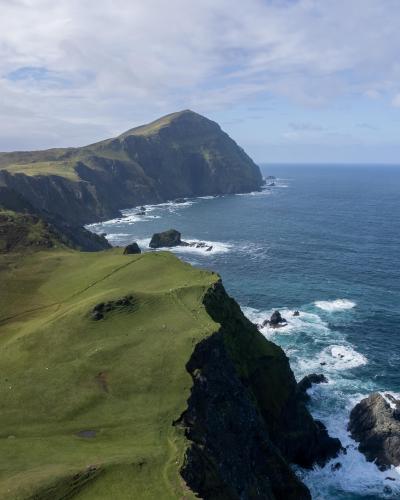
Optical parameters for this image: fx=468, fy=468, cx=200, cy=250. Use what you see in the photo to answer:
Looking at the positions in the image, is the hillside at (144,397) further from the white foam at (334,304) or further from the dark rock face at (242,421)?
the white foam at (334,304)

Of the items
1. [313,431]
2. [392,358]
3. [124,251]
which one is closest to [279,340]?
[392,358]

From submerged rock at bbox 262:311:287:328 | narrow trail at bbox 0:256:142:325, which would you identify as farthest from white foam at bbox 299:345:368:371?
narrow trail at bbox 0:256:142:325

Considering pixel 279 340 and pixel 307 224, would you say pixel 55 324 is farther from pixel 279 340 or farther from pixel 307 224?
pixel 307 224

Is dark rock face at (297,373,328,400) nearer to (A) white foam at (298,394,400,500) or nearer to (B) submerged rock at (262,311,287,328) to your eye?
(A) white foam at (298,394,400,500)

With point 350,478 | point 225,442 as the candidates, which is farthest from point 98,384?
point 350,478

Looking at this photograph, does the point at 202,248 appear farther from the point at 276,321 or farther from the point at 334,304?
the point at 276,321

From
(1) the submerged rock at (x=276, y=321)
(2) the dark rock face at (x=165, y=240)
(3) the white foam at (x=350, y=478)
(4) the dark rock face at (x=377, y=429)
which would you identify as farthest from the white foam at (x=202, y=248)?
(3) the white foam at (x=350, y=478)
